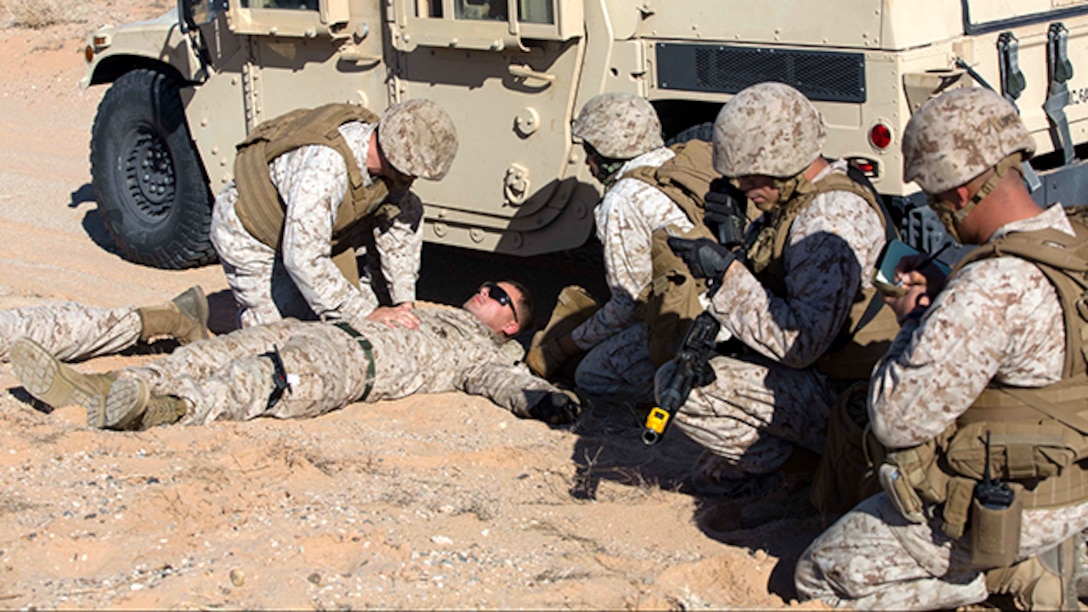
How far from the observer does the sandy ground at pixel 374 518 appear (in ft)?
11.4

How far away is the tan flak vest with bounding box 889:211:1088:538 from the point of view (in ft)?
9.78

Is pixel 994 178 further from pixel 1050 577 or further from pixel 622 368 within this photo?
pixel 622 368

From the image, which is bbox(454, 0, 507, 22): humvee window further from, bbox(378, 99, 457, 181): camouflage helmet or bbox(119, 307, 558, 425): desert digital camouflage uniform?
bbox(119, 307, 558, 425): desert digital camouflage uniform

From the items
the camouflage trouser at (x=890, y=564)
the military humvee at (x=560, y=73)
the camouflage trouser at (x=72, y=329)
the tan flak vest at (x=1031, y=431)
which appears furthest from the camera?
the camouflage trouser at (x=72, y=329)

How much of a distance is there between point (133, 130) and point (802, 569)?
5.45 metres

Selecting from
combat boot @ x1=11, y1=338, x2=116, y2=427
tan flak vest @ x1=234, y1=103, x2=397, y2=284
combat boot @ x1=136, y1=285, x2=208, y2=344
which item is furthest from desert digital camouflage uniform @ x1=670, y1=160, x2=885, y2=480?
combat boot @ x1=136, y1=285, x2=208, y2=344

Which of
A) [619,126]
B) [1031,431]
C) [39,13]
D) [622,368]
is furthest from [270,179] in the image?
[39,13]

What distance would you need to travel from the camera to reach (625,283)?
5035 mm

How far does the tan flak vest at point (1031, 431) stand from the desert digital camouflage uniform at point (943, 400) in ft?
0.10

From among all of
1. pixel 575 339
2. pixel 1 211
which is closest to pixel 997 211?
pixel 575 339

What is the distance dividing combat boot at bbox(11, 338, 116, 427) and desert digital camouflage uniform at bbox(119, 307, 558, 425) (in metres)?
0.18

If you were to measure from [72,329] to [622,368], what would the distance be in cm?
233

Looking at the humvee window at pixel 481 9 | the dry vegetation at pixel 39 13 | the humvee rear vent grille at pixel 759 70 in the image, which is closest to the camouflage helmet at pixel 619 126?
the humvee rear vent grille at pixel 759 70

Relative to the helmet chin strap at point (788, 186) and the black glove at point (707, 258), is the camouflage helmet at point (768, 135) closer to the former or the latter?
the helmet chin strap at point (788, 186)
